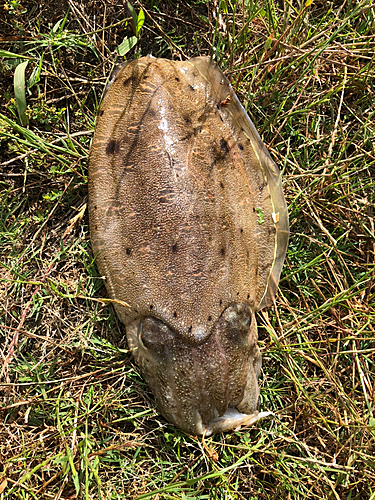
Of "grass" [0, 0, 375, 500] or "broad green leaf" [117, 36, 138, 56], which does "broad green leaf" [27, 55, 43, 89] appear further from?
"broad green leaf" [117, 36, 138, 56]

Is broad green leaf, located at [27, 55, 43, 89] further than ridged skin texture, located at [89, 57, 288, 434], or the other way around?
broad green leaf, located at [27, 55, 43, 89]

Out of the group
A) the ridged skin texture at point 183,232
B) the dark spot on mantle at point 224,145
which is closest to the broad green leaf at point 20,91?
the ridged skin texture at point 183,232

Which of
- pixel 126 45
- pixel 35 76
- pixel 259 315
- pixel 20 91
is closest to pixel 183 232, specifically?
pixel 259 315

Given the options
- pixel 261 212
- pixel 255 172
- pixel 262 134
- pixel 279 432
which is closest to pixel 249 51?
pixel 262 134

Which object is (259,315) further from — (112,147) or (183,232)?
(112,147)

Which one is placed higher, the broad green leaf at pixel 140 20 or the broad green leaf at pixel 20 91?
the broad green leaf at pixel 140 20

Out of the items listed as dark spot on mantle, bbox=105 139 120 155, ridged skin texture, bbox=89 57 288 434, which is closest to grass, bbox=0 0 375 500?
ridged skin texture, bbox=89 57 288 434

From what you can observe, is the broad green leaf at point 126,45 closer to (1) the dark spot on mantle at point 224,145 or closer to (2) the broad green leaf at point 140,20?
(2) the broad green leaf at point 140,20
